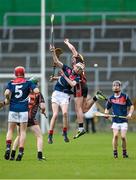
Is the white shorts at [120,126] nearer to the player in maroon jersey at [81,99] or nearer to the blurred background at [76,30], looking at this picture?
the player in maroon jersey at [81,99]

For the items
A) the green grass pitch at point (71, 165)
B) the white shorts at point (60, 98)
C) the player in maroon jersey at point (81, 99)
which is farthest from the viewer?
the white shorts at point (60, 98)

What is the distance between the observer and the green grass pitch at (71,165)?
1930 cm

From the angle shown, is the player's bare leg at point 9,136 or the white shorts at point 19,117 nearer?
the white shorts at point 19,117

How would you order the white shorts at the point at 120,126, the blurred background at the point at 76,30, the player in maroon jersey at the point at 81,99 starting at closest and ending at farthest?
the white shorts at the point at 120,126
the player in maroon jersey at the point at 81,99
the blurred background at the point at 76,30

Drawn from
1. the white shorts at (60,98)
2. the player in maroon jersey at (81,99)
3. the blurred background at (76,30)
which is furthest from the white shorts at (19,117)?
the blurred background at (76,30)

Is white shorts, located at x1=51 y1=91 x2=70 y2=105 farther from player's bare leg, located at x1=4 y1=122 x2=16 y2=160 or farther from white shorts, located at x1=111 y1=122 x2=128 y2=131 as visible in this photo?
player's bare leg, located at x1=4 y1=122 x2=16 y2=160

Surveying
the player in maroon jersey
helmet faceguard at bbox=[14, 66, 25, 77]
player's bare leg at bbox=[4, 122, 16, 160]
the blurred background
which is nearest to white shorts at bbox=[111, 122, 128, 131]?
the player in maroon jersey

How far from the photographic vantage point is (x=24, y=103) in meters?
22.5

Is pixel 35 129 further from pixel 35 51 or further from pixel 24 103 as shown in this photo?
pixel 35 51

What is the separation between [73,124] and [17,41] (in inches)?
248

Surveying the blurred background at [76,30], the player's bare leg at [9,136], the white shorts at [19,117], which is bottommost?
the player's bare leg at [9,136]

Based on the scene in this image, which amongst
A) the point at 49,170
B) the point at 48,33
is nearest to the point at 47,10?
the point at 48,33

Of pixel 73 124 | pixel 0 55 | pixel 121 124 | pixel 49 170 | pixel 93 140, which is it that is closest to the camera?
pixel 49 170

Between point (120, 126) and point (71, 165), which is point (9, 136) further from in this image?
point (120, 126)
